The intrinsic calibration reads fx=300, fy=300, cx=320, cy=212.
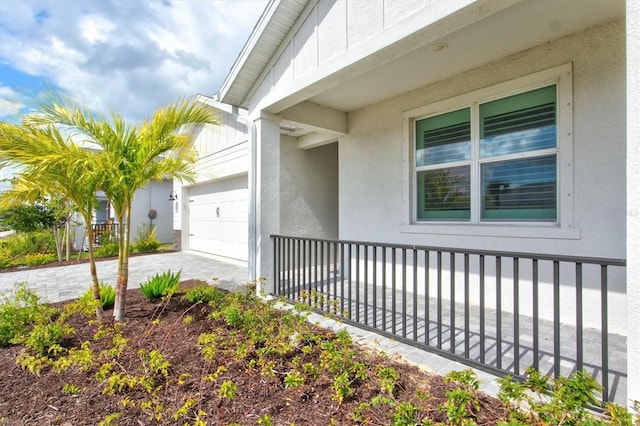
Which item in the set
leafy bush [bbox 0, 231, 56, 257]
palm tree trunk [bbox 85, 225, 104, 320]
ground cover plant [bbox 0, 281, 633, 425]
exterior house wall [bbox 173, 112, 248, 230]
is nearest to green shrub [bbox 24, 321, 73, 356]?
ground cover plant [bbox 0, 281, 633, 425]

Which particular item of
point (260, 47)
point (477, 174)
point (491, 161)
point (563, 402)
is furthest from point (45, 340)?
point (491, 161)

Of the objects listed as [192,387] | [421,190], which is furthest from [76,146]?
[421,190]

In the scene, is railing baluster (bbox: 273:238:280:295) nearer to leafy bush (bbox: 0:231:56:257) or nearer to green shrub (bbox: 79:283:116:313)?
green shrub (bbox: 79:283:116:313)

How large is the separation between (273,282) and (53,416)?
2889mm

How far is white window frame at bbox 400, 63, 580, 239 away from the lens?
11.2 feet

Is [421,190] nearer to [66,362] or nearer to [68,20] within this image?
[66,362]

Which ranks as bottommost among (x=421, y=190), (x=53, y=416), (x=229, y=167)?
(x=53, y=416)

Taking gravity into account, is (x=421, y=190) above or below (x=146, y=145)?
below

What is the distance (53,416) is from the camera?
2.05 m

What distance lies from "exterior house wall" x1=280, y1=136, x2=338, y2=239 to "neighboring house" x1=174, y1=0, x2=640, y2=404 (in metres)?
1.51

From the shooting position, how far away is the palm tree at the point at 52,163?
119 inches

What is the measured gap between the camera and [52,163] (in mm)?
3105

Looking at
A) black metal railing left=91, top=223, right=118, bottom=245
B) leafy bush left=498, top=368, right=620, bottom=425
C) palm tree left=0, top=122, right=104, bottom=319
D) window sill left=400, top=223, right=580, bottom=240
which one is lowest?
leafy bush left=498, top=368, right=620, bottom=425

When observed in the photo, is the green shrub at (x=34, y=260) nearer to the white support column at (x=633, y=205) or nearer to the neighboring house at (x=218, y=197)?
the neighboring house at (x=218, y=197)
